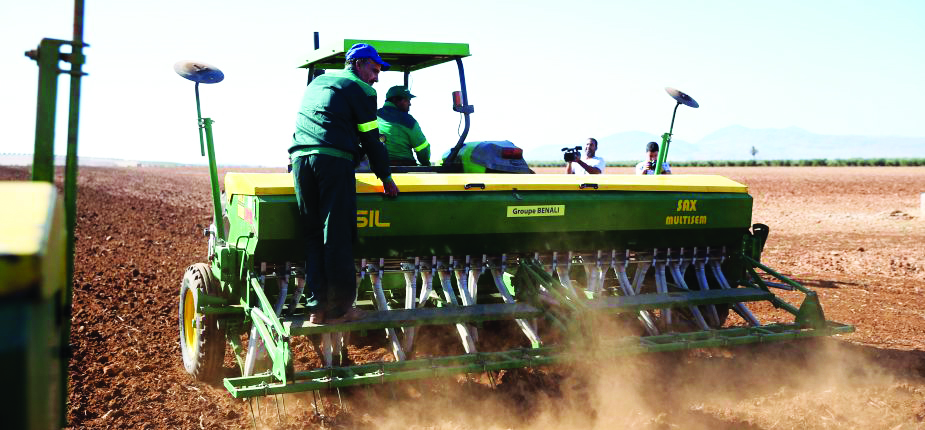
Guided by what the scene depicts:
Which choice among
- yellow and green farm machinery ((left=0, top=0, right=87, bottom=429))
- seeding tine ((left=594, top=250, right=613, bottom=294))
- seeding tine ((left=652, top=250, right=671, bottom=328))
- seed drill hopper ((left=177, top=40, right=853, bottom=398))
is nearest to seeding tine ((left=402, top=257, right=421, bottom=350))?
seed drill hopper ((left=177, top=40, right=853, bottom=398))

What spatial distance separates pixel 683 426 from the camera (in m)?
4.92

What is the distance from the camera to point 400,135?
21.0ft

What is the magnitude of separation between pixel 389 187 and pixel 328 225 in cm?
54

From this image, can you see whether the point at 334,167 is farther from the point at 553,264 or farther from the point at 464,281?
the point at 553,264

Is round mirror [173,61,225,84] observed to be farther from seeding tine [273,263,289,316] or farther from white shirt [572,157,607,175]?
white shirt [572,157,607,175]

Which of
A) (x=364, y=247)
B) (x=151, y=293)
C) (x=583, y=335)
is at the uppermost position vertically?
(x=364, y=247)

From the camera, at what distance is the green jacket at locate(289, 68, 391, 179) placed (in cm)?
489

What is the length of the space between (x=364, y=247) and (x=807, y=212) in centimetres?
1737

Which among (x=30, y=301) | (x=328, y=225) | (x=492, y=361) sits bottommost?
(x=492, y=361)

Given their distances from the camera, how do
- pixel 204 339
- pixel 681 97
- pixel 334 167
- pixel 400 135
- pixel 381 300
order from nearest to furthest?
pixel 334 167 → pixel 381 300 → pixel 204 339 → pixel 400 135 → pixel 681 97

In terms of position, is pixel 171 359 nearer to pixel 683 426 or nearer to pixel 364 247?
pixel 364 247

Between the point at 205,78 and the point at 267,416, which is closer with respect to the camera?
the point at 267,416

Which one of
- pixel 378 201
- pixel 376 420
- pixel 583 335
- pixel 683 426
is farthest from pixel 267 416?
pixel 683 426

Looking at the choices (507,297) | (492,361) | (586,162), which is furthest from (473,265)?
(586,162)
